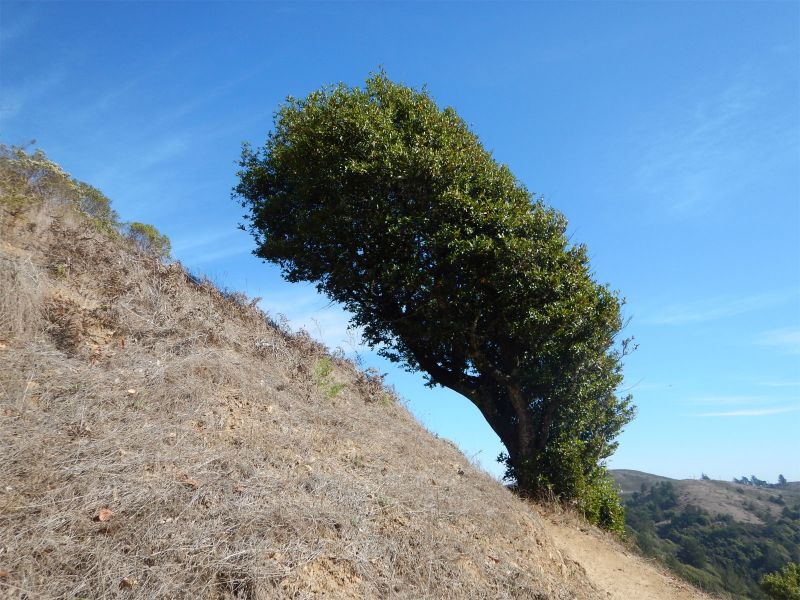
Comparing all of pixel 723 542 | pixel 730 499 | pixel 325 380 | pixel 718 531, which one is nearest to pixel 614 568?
pixel 325 380

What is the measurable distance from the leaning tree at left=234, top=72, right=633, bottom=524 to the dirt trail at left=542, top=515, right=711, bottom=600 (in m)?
1.02

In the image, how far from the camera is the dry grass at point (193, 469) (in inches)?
181

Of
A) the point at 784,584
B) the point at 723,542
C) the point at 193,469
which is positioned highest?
the point at 723,542

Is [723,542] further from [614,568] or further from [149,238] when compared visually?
[149,238]

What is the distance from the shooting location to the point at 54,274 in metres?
8.95

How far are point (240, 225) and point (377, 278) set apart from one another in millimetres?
5534

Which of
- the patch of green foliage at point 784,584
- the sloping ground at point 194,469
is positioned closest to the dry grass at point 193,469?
the sloping ground at point 194,469

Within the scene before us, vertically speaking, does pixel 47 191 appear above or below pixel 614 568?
above

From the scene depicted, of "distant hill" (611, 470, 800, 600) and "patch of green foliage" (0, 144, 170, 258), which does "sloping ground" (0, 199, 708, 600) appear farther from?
"distant hill" (611, 470, 800, 600)

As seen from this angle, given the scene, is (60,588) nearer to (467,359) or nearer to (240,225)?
(467,359)

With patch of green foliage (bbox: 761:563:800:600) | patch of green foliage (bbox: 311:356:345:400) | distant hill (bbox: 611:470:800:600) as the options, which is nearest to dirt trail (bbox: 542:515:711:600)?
distant hill (bbox: 611:470:800:600)

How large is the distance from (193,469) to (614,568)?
386 inches

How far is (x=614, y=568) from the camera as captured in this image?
429 inches

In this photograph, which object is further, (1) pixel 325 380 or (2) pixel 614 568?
(2) pixel 614 568
